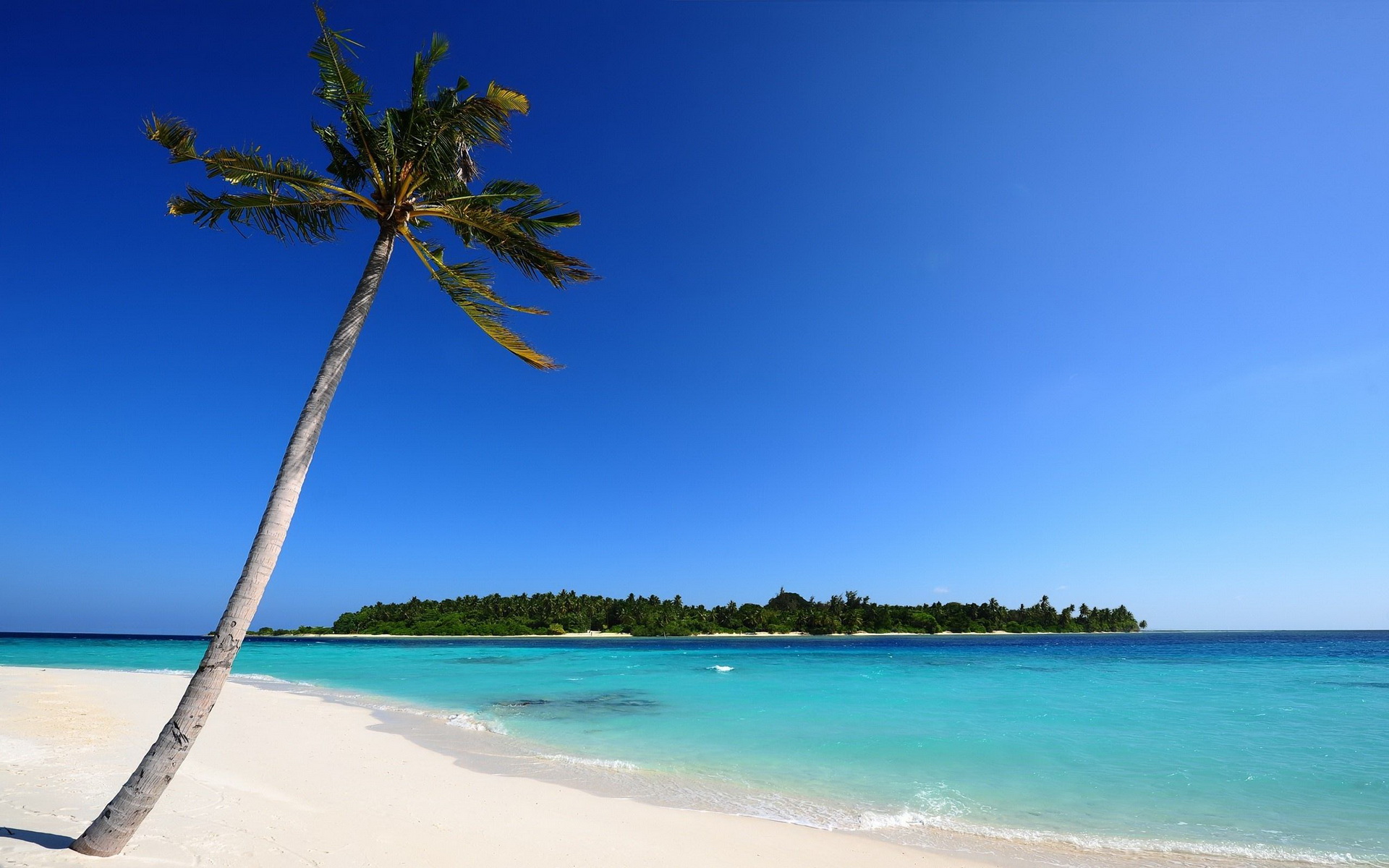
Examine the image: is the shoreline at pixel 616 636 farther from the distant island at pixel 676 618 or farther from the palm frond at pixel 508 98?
the palm frond at pixel 508 98

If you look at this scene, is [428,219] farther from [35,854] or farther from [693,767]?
[693,767]

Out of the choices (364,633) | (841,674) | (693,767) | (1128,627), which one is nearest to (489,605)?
(364,633)

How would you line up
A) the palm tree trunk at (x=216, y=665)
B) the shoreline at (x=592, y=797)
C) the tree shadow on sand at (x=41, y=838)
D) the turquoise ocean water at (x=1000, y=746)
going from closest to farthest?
the palm tree trunk at (x=216, y=665), the tree shadow on sand at (x=41, y=838), the shoreline at (x=592, y=797), the turquoise ocean water at (x=1000, y=746)

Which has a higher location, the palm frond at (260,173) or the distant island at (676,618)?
the palm frond at (260,173)

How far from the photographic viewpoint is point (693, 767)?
11.5m

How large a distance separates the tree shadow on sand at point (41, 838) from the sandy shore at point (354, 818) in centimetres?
2

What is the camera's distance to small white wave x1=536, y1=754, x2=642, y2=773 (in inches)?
450

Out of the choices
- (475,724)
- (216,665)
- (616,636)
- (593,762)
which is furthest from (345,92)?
(616,636)

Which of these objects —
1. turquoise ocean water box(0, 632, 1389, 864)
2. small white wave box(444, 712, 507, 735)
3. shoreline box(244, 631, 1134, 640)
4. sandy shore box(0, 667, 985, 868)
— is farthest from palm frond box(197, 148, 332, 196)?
shoreline box(244, 631, 1134, 640)

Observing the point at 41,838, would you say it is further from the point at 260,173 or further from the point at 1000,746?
the point at 1000,746

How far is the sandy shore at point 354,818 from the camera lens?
614 cm

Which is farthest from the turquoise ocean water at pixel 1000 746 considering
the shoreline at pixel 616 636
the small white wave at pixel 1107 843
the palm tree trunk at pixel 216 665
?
the shoreline at pixel 616 636

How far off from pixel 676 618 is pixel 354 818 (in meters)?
120

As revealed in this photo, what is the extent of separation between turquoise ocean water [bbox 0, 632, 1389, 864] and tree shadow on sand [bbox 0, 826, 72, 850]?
6868mm
